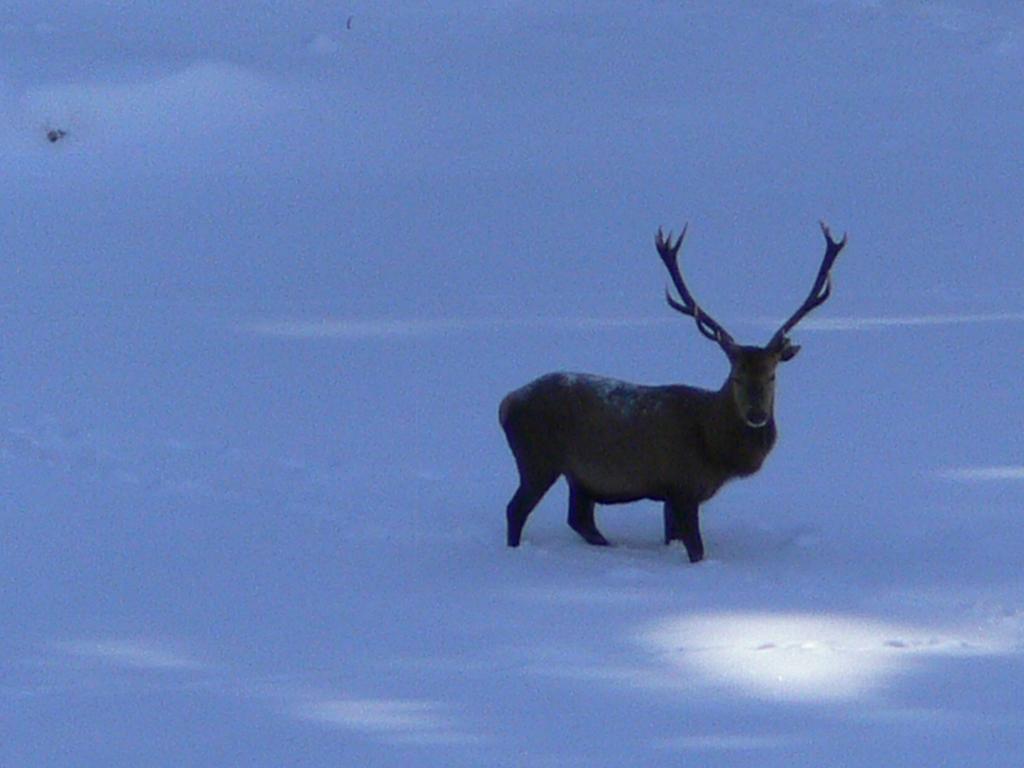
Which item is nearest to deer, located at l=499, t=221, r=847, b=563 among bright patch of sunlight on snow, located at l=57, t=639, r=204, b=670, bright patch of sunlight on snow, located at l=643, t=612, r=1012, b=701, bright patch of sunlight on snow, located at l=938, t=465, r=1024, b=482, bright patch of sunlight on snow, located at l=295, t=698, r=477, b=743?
bright patch of sunlight on snow, located at l=643, t=612, r=1012, b=701

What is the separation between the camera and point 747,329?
42.8ft

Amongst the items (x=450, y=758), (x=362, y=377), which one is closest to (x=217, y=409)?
(x=362, y=377)

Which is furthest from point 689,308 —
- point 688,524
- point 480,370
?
point 480,370

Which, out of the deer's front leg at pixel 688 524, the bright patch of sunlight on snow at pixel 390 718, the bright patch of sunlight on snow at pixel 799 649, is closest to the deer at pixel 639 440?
the deer's front leg at pixel 688 524

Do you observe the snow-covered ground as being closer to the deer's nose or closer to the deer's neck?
the deer's neck

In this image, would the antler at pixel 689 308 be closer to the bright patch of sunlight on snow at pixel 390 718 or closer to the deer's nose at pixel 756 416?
the deer's nose at pixel 756 416

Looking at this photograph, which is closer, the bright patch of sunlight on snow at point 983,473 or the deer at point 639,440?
the deer at point 639,440

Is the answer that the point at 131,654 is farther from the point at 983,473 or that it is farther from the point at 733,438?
the point at 983,473

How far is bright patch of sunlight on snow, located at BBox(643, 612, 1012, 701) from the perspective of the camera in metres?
6.54

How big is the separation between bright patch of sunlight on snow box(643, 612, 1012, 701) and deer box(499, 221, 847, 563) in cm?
94

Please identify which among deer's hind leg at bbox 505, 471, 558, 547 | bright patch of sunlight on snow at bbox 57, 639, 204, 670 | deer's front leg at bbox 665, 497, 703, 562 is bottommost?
bright patch of sunlight on snow at bbox 57, 639, 204, 670

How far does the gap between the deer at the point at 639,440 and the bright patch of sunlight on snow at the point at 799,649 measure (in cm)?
94

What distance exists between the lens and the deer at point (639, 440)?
8.14 metres

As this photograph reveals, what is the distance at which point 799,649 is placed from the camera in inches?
271
